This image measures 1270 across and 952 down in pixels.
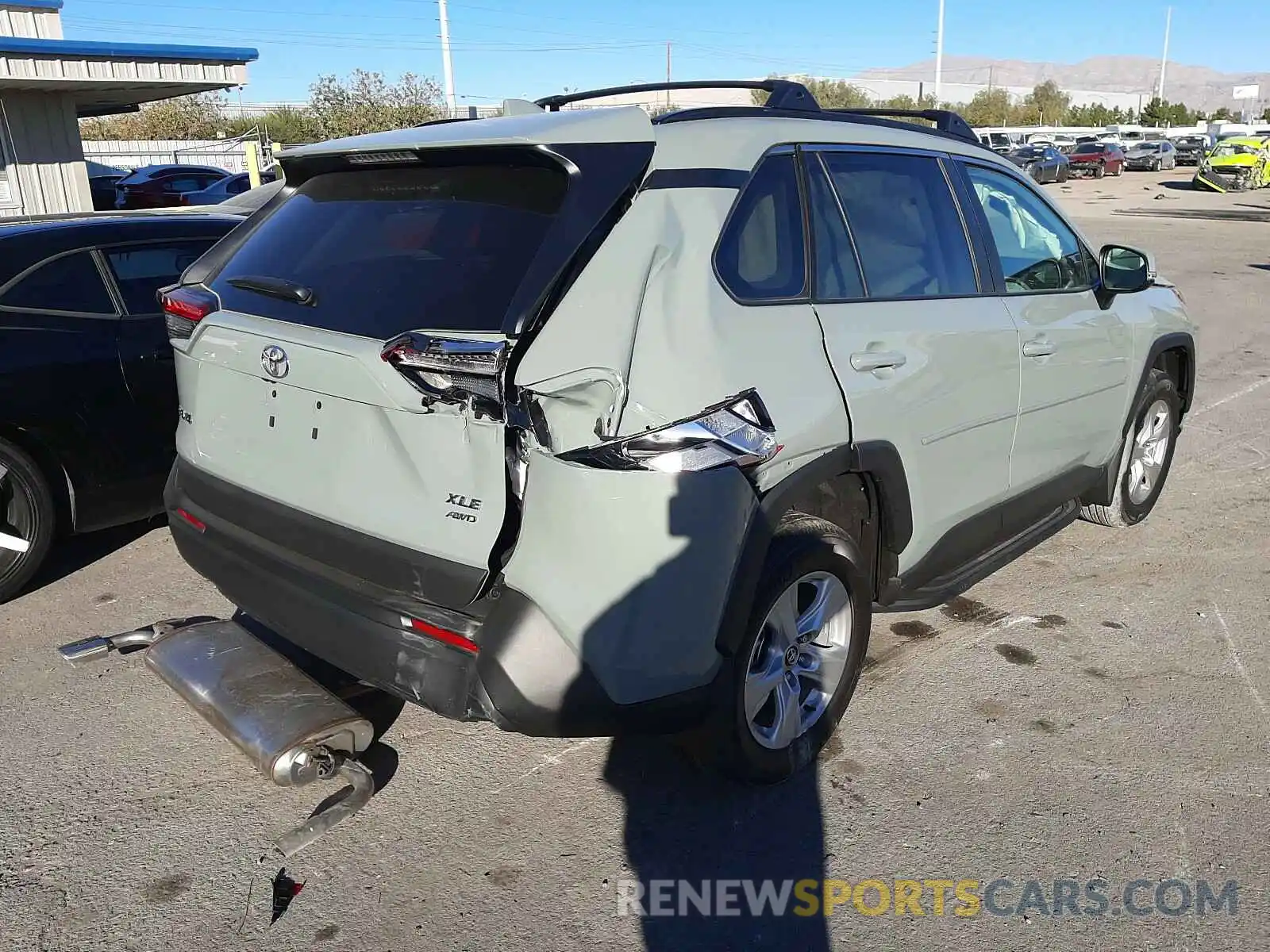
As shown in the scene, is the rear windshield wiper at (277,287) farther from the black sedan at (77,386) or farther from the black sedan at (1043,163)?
the black sedan at (1043,163)

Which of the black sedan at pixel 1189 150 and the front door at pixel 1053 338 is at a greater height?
the front door at pixel 1053 338

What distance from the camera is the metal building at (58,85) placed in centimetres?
1457

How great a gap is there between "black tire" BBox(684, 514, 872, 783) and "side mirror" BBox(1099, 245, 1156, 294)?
1.98 m

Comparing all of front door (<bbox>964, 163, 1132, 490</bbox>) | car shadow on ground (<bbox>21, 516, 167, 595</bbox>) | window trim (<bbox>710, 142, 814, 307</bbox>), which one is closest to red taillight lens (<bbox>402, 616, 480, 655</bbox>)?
window trim (<bbox>710, 142, 814, 307</bbox>)

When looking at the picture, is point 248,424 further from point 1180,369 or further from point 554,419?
point 1180,369

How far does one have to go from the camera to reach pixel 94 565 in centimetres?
488

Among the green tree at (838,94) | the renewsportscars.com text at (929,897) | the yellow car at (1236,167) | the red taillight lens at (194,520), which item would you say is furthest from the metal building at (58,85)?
the green tree at (838,94)

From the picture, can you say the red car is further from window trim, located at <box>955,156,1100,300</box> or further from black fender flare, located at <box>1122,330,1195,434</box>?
window trim, located at <box>955,156,1100,300</box>

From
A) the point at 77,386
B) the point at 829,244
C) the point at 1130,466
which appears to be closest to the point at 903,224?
the point at 829,244

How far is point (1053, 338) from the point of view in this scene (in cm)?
399

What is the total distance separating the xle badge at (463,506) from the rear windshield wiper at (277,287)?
76 cm

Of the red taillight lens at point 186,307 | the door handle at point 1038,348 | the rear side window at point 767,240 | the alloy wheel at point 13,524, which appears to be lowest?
the alloy wheel at point 13,524

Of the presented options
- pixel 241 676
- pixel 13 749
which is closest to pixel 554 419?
pixel 241 676

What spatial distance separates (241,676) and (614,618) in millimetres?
1319
